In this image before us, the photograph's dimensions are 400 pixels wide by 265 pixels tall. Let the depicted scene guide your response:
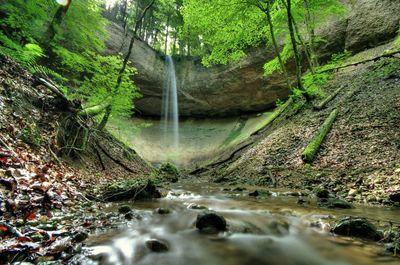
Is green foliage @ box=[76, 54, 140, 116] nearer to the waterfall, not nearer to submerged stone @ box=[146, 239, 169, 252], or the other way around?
submerged stone @ box=[146, 239, 169, 252]

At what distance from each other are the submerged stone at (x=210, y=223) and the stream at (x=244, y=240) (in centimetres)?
11

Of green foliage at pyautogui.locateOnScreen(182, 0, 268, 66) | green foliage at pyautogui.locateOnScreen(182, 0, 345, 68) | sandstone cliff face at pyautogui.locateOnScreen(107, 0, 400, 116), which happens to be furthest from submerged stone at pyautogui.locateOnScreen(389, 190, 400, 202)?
sandstone cliff face at pyautogui.locateOnScreen(107, 0, 400, 116)

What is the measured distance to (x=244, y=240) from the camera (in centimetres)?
332

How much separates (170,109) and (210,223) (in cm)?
2385

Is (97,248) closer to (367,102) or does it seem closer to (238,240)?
(238,240)

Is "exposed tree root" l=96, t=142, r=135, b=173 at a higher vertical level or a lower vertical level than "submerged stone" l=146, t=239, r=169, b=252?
higher

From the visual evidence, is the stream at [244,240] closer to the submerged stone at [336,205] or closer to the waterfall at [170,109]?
the submerged stone at [336,205]

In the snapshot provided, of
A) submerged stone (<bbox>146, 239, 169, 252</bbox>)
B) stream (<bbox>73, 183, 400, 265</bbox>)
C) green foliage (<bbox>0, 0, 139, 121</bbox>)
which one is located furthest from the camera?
green foliage (<bbox>0, 0, 139, 121</bbox>)

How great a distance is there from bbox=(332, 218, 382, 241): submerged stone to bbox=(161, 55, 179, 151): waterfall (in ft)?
72.1

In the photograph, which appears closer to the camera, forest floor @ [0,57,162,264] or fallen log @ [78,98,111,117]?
forest floor @ [0,57,162,264]

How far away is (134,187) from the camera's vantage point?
18.6 ft

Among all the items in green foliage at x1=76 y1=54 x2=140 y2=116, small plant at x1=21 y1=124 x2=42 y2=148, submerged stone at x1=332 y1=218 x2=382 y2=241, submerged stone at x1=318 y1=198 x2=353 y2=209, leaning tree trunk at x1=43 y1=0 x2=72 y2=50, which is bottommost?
submerged stone at x1=332 y1=218 x2=382 y2=241

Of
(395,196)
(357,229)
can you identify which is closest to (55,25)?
(357,229)

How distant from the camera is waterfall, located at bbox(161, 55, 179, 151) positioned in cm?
2586
